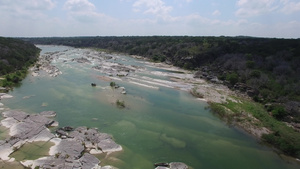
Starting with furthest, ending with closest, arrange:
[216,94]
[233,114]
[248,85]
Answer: [248,85], [216,94], [233,114]

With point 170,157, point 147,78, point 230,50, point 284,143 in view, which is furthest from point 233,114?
point 230,50

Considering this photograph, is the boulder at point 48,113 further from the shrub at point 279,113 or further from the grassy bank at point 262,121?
the shrub at point 279,113

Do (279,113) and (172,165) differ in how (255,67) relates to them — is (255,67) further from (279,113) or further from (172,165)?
(172,165)

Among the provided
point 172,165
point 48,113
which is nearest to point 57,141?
point 48,113

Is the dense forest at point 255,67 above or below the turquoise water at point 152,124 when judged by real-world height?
above

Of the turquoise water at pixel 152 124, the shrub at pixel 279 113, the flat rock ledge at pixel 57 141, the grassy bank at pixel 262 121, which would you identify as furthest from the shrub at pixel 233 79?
the flat rock ledge at pixel 57 141

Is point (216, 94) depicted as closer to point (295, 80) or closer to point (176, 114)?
point (176, 114)

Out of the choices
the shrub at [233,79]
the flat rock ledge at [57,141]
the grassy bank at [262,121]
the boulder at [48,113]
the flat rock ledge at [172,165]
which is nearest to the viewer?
the flat rock ledge at [57,141]
